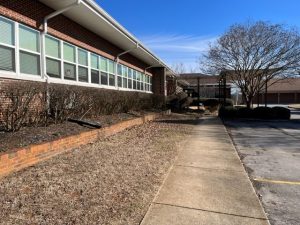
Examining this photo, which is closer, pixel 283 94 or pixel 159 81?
pixel 159 81

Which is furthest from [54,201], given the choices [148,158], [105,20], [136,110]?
[136,110]

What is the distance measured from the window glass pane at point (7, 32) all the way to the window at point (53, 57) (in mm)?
1841

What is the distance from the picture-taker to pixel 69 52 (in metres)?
12.9

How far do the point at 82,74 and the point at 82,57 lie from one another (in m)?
0.68

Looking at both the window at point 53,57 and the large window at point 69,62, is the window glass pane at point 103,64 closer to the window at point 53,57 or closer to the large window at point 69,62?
the large window at point 69,62

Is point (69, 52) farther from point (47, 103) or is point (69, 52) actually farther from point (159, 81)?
point (159, 81)

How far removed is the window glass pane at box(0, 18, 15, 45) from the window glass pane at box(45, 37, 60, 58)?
1.85 m

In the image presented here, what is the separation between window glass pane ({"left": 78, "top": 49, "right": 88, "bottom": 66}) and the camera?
13838 mm

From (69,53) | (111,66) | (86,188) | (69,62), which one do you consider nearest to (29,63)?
(69,62)

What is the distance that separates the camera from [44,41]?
10781mm

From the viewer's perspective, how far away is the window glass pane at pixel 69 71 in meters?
12.5

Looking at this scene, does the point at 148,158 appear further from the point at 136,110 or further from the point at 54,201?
the point at 136,110

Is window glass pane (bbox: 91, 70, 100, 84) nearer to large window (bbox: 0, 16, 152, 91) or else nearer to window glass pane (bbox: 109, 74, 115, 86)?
large window (bbox: 0, 16, 152, 91)

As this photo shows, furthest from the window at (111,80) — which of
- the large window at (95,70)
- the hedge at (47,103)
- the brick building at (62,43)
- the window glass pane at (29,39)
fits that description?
the window glass pane at (29,39)
